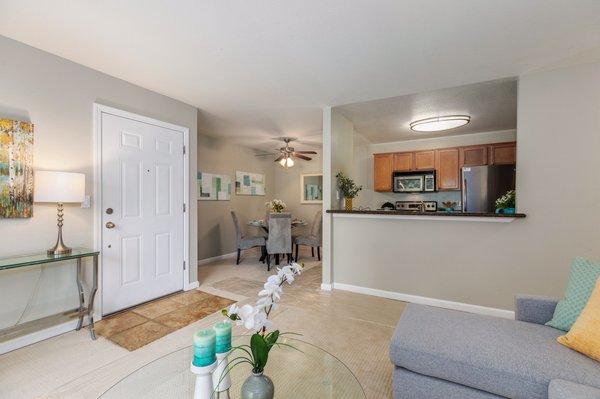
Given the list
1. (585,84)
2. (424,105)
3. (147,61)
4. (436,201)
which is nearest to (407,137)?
(436,201)

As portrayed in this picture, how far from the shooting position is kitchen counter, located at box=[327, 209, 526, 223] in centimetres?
278

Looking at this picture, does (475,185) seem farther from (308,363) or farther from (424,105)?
(308,363)

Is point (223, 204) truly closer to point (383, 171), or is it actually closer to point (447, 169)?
point (383, 171)

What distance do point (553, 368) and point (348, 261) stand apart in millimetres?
2510

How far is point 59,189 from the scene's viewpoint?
221cm

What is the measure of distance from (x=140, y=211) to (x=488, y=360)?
3277 mm

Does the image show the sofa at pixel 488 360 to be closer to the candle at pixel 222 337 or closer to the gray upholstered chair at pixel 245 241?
the candle at pixel 222 337

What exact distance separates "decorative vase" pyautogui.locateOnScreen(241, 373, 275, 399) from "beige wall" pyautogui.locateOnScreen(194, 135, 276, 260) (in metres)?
4.39

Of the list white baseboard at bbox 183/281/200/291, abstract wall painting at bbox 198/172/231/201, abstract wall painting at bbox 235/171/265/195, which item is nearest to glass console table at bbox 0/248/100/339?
white baseboard at bbox 183/281/200/291

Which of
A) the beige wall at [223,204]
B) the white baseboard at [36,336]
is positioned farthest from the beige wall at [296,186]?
the white baseboard at [36,336]

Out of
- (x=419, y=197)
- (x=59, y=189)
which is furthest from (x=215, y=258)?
(x=419, y=197)

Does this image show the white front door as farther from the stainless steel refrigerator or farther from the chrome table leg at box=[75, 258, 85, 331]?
the stainless steel refrigerator

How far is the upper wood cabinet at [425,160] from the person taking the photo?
5.28 m

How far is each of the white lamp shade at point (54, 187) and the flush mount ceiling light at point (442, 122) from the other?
172 inches
